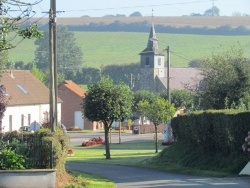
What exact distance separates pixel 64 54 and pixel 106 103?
145 meters

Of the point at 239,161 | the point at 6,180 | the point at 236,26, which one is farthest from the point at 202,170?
the point at 236,26

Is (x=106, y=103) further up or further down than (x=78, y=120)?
further up

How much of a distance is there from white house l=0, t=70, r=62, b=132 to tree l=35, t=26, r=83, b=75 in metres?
84.7

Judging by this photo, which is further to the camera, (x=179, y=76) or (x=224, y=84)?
(x=179, y=76)

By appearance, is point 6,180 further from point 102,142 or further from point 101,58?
point 101,58

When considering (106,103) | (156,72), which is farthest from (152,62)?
(106,103)

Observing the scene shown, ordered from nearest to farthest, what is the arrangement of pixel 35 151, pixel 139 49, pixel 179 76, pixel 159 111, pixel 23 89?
1. pixel 35 151
2. pixel 159 111
3. pixel 23 89
4. pixel 179 76
5. pixel 139 49

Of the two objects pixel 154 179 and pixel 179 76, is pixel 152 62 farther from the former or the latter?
pixel 154 179

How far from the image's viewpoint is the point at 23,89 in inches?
3398

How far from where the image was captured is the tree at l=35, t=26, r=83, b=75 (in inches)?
7057

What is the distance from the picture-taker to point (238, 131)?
3344cm

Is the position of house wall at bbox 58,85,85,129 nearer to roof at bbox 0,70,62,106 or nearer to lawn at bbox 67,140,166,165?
roof at bbox 0,70,62,106

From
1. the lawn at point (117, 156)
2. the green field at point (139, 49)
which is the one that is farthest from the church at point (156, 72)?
the lawn at point (117, 156)

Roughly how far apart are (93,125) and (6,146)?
8624 centimetres
